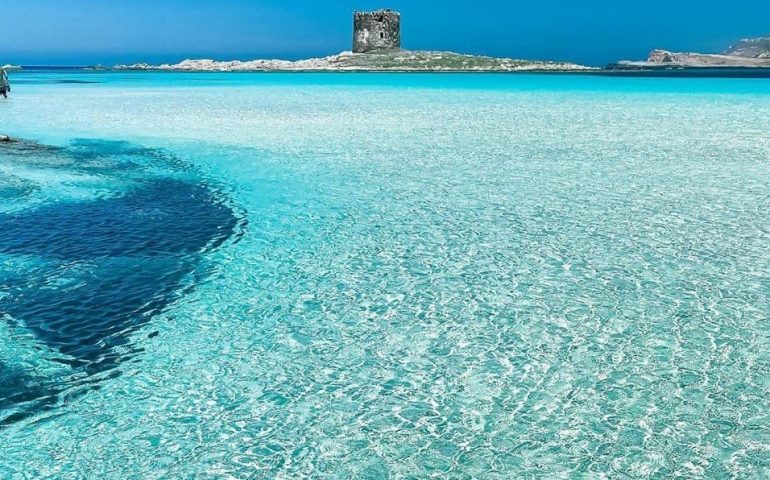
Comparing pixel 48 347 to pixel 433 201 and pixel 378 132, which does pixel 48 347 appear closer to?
pixel 433 201

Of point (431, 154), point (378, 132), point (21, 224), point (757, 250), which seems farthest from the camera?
point (378, 132)

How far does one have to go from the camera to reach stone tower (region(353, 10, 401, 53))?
102 metres

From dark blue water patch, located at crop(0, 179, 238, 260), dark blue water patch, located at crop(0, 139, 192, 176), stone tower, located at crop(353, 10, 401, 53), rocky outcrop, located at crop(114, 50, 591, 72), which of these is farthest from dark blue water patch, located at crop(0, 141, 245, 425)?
stone tower, located at crop(353, 10, 401, 53)

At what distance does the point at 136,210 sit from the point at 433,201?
196 inches

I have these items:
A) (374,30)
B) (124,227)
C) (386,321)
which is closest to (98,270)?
(124,227)

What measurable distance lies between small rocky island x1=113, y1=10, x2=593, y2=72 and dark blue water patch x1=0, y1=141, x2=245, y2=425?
79.6m

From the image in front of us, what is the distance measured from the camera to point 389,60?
92562mm

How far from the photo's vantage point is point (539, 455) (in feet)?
14.6

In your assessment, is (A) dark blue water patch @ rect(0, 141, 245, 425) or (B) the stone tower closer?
(A) dark blue water patch @ rect(0, 141, 245, 425)

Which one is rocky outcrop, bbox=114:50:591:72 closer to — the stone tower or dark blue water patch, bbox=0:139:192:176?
the stone tower

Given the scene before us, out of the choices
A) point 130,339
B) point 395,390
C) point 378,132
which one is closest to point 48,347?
point 130,339

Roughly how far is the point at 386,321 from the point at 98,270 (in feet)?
12.2

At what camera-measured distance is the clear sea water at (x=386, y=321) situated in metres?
4.56

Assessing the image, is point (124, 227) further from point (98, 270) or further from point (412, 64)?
point (412, 64)
